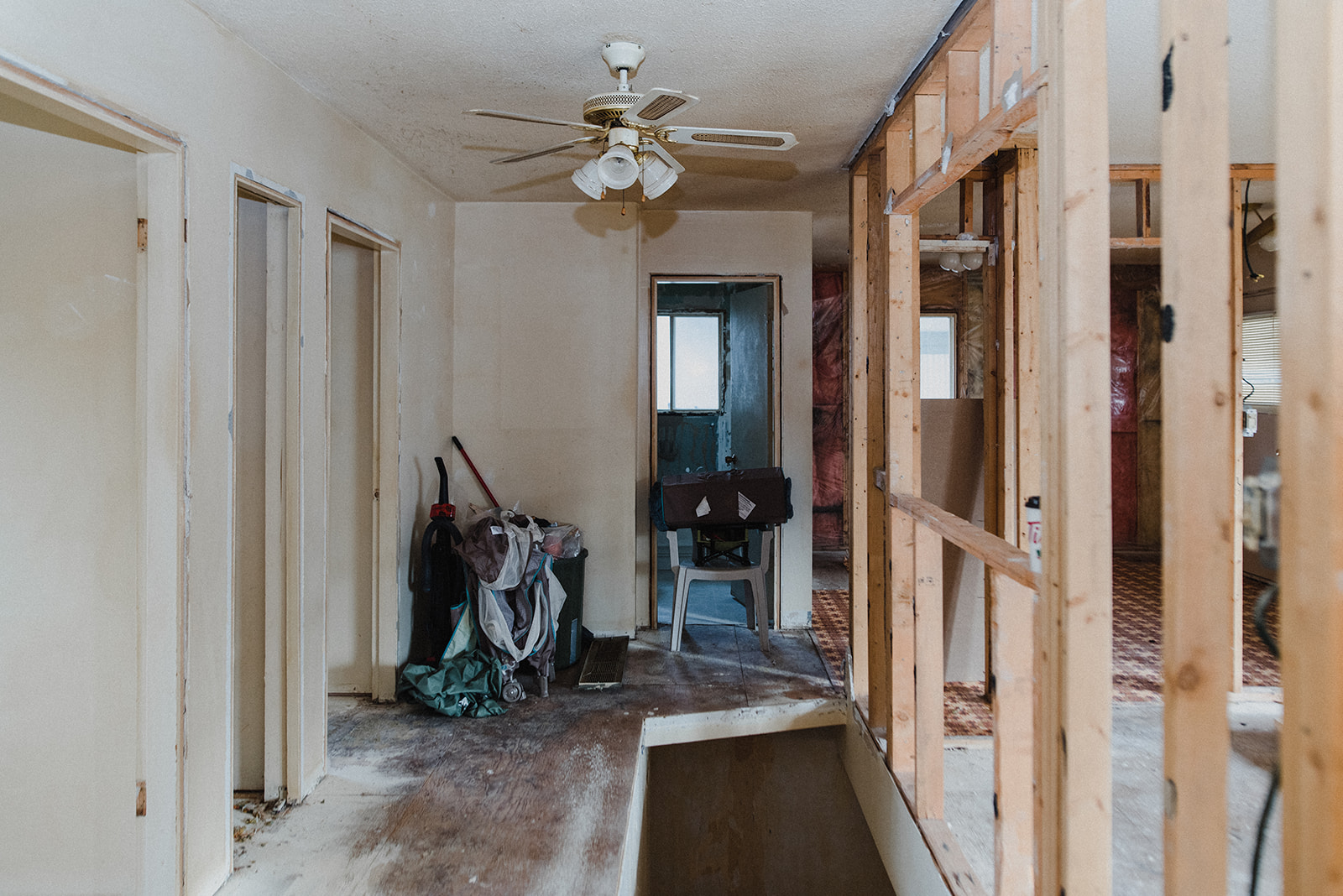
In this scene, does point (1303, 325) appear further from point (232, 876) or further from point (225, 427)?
point (232, 876)

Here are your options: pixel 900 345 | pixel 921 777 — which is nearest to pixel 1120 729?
pixel 921 777

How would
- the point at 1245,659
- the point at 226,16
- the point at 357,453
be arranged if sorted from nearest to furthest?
1. the point at 226,16
2. the point at 357,453
3. the point at 1245,659

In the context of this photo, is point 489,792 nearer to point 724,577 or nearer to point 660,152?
point 724,577

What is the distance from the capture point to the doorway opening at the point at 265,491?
259cm

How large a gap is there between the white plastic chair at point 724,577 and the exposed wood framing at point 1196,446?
283cm

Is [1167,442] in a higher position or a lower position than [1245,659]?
higher

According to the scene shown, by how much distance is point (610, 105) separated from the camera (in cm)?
221

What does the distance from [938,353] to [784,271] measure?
293 cm

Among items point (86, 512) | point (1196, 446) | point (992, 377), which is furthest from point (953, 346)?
point (86, 512)

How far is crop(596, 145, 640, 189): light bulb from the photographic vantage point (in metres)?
2.23

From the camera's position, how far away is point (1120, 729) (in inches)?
123

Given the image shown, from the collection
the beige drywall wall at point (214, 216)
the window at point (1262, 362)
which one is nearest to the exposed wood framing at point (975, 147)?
the beige drywall wall at point (214, 216)

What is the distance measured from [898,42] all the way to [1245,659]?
3.62 meters

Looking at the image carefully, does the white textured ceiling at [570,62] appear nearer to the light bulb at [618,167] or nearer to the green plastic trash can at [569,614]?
the light bulb at [618,167]
